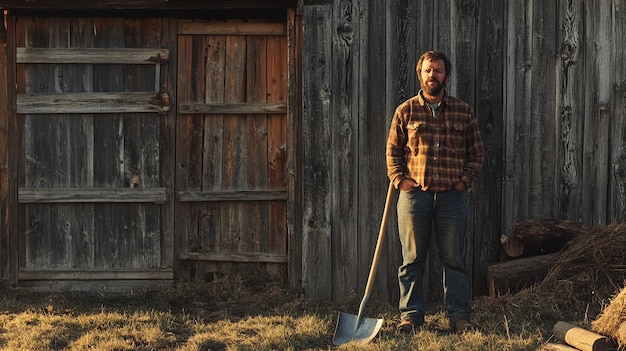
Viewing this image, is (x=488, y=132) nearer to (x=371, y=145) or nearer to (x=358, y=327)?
(x=371, y=145)

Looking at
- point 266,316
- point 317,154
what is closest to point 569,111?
point 317,154

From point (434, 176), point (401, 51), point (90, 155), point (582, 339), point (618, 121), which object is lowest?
point (582, 339)

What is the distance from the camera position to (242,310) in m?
6.01

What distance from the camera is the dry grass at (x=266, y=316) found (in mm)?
4973

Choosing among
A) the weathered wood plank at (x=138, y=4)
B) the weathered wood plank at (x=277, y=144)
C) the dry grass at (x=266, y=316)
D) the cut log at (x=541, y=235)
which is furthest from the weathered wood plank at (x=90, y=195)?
the cut log at (x=541, y=235)

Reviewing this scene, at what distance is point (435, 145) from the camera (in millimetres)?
5172

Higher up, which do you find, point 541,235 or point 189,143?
point 189,143

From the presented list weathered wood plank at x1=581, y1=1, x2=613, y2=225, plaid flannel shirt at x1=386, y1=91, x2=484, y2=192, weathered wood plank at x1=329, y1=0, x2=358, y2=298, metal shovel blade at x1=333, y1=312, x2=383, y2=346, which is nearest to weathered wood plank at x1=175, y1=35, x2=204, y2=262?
weathered wood plank at x1=329, y1=0, x2=358, y2=298

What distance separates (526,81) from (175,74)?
10.0ft

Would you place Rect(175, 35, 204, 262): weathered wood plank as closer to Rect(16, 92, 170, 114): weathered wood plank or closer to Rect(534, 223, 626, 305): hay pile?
Rect(16, 92, 170, 114): weathered wood plank

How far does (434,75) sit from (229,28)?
88.4 inches

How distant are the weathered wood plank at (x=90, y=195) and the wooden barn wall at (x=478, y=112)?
146 centimetres

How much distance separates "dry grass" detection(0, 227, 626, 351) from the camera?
16.3 ft

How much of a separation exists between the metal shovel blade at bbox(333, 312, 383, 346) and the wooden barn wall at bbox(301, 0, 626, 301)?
0.87 m
